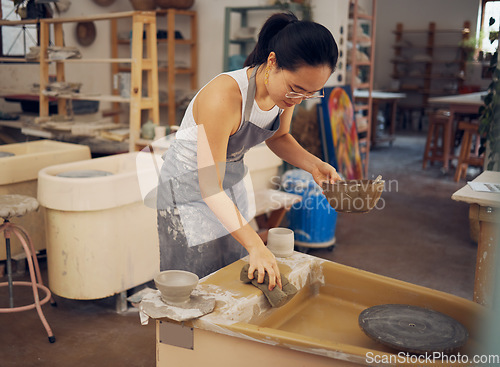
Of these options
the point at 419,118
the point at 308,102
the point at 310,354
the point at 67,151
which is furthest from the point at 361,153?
the point at 419,118

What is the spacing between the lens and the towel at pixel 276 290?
1.52m

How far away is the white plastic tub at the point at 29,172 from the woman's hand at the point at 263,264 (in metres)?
2.23

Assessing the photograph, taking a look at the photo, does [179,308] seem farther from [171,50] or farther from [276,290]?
[171,50]

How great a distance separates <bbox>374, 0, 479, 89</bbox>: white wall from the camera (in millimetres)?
10695

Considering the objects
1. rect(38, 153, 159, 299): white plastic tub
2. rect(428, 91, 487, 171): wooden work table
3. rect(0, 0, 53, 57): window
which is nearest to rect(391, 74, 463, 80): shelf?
rect(428, 91, 487, 171): wooden work table

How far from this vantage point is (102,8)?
20.7 ft

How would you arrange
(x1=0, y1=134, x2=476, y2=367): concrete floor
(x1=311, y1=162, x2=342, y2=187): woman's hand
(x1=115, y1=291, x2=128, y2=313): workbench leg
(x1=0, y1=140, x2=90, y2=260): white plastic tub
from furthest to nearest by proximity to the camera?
(x1=0, y1=140, x2=90, y2=260): white plastic tub
(x1=115, y1=291, x2=128, y2=313): workbench leg
(x1=0, y1=134, x2=476, y2=367): concrete floor
(x1=311, y1=162, x2=342, y2=187): woman's hand

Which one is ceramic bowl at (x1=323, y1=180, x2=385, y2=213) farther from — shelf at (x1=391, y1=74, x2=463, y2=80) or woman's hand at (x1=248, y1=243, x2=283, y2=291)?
shelf at (x1=391, y1=74, x2=463, y2=80)

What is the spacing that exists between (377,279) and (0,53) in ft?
16.7

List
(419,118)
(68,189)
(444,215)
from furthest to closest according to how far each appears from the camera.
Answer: (419,118) → (444,215) → (68,189)

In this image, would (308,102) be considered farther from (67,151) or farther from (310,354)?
(310,354)

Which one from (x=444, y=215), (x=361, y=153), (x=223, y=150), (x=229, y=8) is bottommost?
(x=444, y=215)

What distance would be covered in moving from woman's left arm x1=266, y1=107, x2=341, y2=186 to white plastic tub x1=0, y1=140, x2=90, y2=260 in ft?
6.48

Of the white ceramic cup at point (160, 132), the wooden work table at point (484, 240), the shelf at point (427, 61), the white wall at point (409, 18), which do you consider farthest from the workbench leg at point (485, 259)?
the white wall at point (409, 18)
